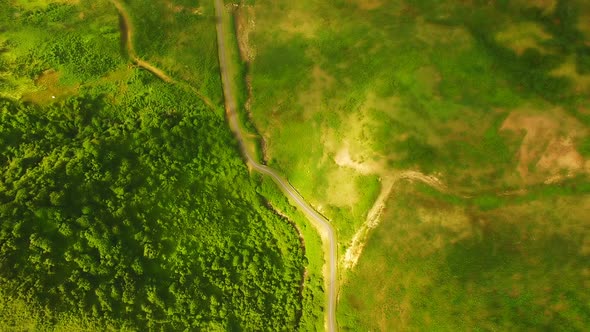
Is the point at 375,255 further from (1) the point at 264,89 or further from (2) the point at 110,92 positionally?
(2) the point at 110,92

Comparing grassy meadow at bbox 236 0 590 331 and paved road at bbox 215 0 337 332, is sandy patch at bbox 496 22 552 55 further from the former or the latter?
paved road at bbox 215 0 337 332

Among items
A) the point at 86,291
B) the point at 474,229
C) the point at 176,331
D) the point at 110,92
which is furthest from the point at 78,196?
the point at 474,229

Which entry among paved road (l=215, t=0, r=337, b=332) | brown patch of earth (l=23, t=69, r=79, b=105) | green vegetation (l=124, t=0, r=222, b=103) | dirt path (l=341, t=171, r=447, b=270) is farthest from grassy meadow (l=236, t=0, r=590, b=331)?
brown patch of earth (l=23, t=69, r=79, b=105)

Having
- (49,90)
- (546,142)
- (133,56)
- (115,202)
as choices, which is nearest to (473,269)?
(546,142)

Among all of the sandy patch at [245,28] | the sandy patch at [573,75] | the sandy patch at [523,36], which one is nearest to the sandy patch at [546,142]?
the sandy patch at [573,75]

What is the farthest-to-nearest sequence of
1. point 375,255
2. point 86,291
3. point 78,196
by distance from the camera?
point 375,255, point 78,196, point 86,291

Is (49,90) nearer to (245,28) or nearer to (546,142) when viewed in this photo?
(245,28)
